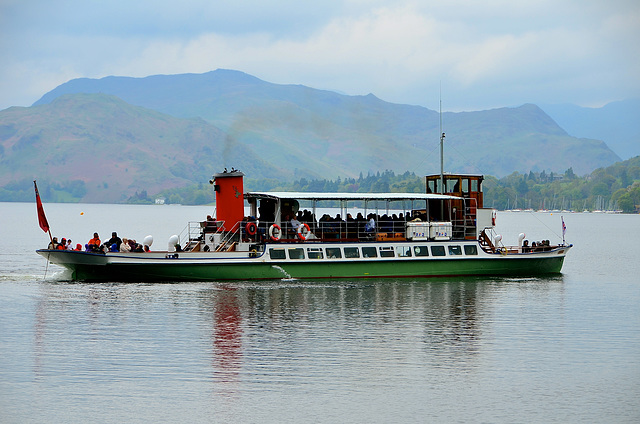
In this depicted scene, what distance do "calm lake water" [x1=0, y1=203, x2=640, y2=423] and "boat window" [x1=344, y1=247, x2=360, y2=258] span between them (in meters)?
1.92

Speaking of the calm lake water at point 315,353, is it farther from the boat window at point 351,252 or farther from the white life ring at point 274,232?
the white life ring at point 274,232

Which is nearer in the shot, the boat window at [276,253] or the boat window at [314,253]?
the boat window at [276,253]

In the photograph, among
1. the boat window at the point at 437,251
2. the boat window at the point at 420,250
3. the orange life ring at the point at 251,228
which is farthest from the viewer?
the boat window at the point at 437,251

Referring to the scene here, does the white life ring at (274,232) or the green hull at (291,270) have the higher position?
the white life ring at (274,232)

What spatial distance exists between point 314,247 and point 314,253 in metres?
0.39

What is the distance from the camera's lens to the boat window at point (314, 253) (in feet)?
173

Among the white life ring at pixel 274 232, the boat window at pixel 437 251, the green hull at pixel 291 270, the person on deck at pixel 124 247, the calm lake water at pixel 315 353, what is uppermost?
the white life ring at pixel 274 232

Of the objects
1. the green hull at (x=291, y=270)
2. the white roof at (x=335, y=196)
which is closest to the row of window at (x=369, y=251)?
the green hull at (x=291, y=270)

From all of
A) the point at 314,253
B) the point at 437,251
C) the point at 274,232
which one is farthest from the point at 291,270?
the point at 437,251

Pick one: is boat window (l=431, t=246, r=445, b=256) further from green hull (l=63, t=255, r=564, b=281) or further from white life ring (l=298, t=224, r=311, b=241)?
white life ring (l=298, t=224, r=311, b=241)

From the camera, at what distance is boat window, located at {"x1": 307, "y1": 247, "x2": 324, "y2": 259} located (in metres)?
52.6

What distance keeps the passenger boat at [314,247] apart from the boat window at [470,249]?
7 cm

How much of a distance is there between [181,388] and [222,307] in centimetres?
1558

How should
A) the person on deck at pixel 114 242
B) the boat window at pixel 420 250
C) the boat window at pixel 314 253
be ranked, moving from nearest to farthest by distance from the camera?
1. the person on deck at pixel 114 242
2. the boat window at pixel 314 253
3. the boat window at pixel 420 250
